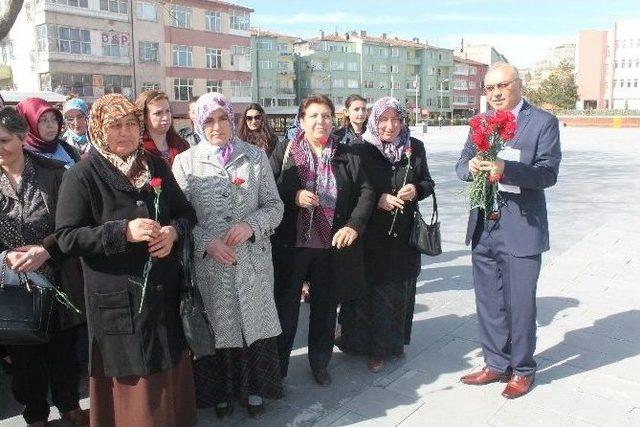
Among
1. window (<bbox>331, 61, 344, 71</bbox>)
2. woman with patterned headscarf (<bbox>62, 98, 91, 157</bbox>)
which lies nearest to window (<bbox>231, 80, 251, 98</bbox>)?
window (<bbox>331, 61, 344, 71</bbox>)

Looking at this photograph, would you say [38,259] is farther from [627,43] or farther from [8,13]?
[627,43]

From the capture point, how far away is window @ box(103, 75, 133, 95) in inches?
1424

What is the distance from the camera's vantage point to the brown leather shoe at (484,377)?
3471mm

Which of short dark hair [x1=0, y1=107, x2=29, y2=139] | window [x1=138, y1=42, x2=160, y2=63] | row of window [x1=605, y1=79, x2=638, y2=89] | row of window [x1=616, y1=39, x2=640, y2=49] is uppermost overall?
row of window [x1=616, y1=39, x2=640, y2=49]

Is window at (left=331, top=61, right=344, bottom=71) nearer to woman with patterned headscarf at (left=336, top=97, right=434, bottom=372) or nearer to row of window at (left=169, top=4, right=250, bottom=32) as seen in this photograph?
row of window at (left=169, top=4, right=250, bottom=32)

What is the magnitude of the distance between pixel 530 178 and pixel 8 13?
902 cm

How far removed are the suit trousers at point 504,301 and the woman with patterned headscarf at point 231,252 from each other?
4.50ft

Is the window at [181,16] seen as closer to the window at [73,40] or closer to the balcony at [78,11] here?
the balcony at [78,11]

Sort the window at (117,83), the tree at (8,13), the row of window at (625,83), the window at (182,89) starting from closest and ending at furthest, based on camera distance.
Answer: the tree at (8,13) < the window at (117,83) < the window at (182,89) < the row of window at (625,83)

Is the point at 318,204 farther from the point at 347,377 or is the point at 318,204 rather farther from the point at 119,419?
the point at 119,419

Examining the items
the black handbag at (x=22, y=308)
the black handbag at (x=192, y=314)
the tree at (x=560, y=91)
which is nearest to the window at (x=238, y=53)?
the tree at (x=560, y=91)

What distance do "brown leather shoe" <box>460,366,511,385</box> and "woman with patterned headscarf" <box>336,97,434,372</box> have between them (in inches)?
21.3

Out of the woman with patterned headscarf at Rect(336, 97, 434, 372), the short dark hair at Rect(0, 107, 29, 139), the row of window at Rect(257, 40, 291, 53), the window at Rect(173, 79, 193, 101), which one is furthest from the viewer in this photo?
the row of window at Rect(257, 40, 291, 53)

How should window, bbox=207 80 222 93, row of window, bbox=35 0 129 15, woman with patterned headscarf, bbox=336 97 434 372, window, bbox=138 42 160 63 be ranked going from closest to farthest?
woman with patterned headscarf, bbox=336 97 434 372, row of window, bbox=35 0 129 15, window, bbox=138 42 160 63, window, bbox=207 80 222 93
